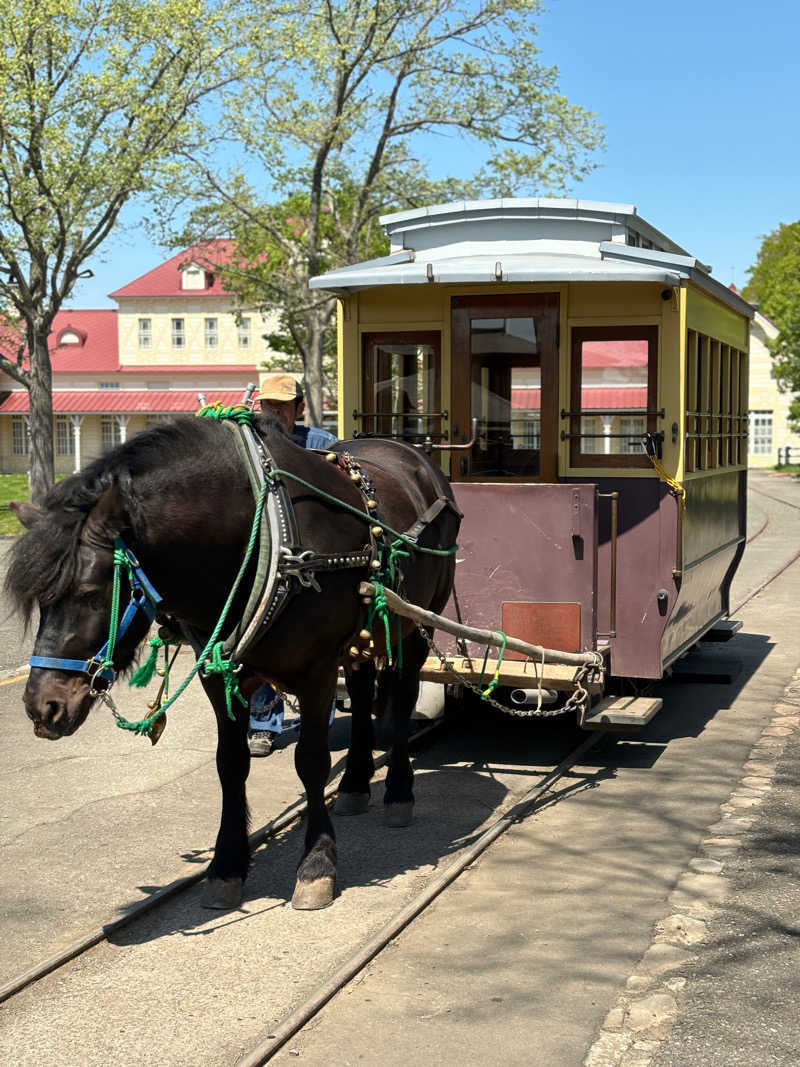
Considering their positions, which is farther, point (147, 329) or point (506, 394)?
point (147, 329)

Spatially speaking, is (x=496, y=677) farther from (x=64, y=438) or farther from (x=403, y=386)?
(x=64, y=438)

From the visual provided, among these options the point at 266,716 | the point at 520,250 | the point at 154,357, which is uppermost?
the point at 154,357

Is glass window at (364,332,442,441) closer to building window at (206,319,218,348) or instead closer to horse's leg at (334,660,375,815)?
horse's leg at (334,660,375,815)

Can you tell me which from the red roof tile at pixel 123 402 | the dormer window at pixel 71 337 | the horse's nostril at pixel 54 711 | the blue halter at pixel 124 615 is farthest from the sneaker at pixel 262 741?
the dormer window at pixel 71 337

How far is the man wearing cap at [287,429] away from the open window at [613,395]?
5.29 ft

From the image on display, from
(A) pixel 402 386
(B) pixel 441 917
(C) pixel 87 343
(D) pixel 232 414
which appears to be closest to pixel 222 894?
(B) pixel 441 917

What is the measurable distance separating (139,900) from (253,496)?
1.74m

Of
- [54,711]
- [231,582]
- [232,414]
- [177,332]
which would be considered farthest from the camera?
[177,332]

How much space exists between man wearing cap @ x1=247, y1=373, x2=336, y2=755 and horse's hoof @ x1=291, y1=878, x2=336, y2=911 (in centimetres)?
113

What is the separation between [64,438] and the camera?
212 ft

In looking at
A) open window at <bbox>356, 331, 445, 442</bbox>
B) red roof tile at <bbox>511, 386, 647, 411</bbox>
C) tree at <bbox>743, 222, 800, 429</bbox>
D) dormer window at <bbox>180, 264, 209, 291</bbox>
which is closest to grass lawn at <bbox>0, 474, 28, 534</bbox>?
open window at <bbox>356, 331, 445, 442</bbox>

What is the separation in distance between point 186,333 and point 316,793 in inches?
2443

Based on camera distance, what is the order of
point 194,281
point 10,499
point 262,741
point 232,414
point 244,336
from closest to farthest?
point 232,414, point 262,741, point 10,499, point 244,336, point 194,281

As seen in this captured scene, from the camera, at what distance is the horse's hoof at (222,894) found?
502 cm
